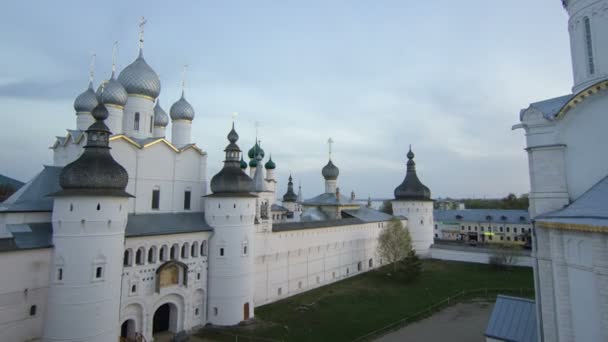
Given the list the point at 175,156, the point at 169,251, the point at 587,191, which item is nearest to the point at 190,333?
the point at 169,251

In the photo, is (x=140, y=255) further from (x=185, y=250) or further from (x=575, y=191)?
(x=575, y=191)

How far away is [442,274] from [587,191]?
845 inches

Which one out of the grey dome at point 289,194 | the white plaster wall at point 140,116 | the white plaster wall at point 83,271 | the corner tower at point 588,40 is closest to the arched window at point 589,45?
the corner tower at point 588,40

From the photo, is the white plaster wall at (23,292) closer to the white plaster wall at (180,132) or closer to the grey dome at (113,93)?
the grey dome at (113,93)

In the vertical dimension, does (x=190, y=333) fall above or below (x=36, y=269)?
below

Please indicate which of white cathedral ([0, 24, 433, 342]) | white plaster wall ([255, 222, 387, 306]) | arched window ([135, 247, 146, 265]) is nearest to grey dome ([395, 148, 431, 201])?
white plaster wall ([255, 222, 387, 306])

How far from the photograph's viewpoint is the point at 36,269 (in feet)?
42.3

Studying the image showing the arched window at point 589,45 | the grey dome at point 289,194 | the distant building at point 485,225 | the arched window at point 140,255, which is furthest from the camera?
the distant building at point 485,225

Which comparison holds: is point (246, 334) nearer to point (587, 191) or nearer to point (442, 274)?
point (587, 191)

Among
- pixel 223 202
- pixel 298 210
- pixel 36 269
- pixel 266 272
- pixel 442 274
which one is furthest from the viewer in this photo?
pixel 298 210

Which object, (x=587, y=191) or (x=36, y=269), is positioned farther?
(x=36, y=269)

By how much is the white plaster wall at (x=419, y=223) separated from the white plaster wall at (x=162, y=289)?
23871mm

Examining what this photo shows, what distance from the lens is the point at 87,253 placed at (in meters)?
13.3

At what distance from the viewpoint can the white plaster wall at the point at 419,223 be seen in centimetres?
3644
